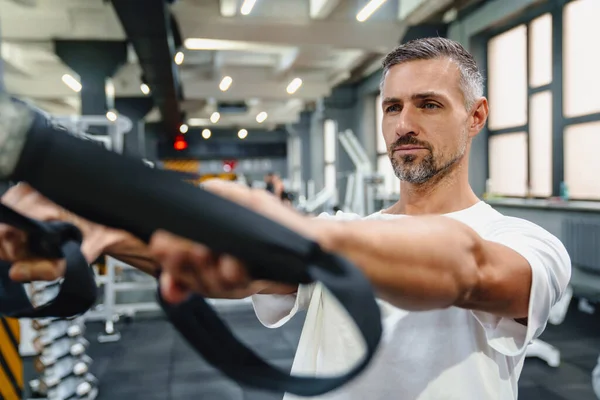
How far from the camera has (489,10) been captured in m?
6.43

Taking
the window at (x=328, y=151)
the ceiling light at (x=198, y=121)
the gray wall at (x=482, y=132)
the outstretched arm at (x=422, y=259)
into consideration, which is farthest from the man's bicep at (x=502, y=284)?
the ceiling light at (x=198, y=121)

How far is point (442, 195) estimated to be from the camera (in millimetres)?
1326

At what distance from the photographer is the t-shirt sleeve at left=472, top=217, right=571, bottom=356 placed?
0.90 metres

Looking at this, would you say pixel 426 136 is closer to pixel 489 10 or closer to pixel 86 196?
pixel 86 196

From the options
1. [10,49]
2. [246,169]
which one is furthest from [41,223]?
[246,169]

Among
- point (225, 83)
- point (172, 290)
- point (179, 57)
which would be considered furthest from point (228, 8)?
point (172, 290)

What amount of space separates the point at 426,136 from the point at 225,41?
6.56 m

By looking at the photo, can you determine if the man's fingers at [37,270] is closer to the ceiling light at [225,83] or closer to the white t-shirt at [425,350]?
the white t-shirt at [425,350]

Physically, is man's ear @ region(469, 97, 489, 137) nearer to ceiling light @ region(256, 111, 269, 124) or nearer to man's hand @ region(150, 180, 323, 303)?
man's hand @ region(150, 180, 323, 303)

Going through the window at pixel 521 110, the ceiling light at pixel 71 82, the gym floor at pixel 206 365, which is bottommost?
the gym floor at pixel 206 365

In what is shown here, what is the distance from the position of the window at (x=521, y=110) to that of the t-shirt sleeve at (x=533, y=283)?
5.42 metres

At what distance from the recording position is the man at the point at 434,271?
0.62 metres

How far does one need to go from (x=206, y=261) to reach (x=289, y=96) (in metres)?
12.1

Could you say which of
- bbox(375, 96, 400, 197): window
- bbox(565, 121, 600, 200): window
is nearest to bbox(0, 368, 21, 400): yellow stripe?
bbox(565, 121, 600, 200): window
